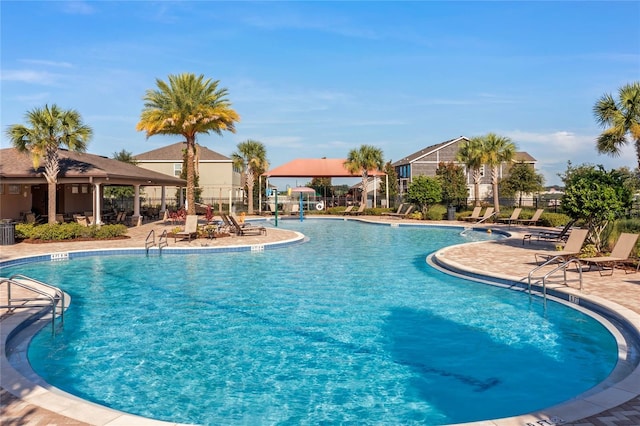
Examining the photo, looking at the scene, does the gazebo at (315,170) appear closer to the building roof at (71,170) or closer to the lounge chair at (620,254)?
the building roof at (71,170)

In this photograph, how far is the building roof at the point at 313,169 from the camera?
42938mm

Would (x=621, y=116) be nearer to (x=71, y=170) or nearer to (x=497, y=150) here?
(x=497, y=150)

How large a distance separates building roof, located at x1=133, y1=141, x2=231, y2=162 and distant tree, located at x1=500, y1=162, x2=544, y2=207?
2720 centimetres

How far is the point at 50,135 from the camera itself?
1986 centimetres

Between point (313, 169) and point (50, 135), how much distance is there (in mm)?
26763

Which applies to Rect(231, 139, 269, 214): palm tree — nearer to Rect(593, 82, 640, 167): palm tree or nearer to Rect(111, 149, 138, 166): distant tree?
Rect(111, 149, 138, 166): distant tree

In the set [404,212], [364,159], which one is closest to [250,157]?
[364,159]

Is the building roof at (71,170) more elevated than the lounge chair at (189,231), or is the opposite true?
the building roof at (71,170)

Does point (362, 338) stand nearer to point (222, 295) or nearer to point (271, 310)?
point (271, 310)

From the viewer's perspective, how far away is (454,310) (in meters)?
9.56

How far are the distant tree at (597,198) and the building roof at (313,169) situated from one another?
94.3 ft

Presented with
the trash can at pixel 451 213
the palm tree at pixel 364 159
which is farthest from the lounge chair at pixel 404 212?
the palm tree at pixel 364 159

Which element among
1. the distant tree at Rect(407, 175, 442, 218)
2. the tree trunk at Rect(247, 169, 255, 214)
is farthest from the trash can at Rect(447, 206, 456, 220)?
the tree trunk at Rect(247, 169, 255, 214)

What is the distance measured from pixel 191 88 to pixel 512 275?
1994 cm
